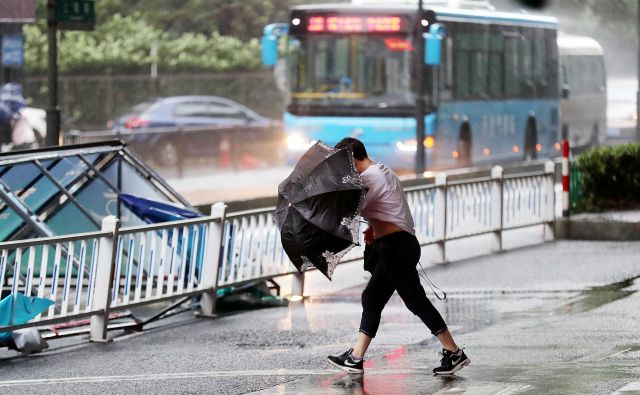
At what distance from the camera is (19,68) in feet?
82.3

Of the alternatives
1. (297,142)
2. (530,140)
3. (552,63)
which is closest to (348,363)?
(297,142)

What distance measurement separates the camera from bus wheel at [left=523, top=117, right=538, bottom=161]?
3675 cm

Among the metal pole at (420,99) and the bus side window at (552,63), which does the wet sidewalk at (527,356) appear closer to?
the metal pole at (420,99)

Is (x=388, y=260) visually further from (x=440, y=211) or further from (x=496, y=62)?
(x=496, y=62)

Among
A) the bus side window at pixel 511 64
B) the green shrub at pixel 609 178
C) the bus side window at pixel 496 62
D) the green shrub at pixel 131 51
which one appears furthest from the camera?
the green shrub at pixel 131 51

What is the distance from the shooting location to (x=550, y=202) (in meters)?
20.7

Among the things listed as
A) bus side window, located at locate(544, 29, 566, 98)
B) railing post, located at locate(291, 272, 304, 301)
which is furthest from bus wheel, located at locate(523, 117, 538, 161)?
railing post, located at locate(291, 272, 304, 301)

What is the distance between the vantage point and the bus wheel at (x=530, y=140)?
36.8 metres

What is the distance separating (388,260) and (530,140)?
27045 millimetres

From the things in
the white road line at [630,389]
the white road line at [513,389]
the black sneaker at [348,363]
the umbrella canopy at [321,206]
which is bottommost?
the black sneaker at [348,363]

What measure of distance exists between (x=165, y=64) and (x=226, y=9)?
8.58 metres

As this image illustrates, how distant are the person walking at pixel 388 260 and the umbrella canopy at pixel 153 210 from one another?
4692 mm

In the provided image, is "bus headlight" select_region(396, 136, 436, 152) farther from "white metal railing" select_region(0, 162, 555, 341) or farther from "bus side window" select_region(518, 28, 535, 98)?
"white metal railing" select_region(0, 162, 555, 341)

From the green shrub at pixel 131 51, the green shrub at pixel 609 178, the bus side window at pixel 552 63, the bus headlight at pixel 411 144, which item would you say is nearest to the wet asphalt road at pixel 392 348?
the green shrub at pixel 609 178
